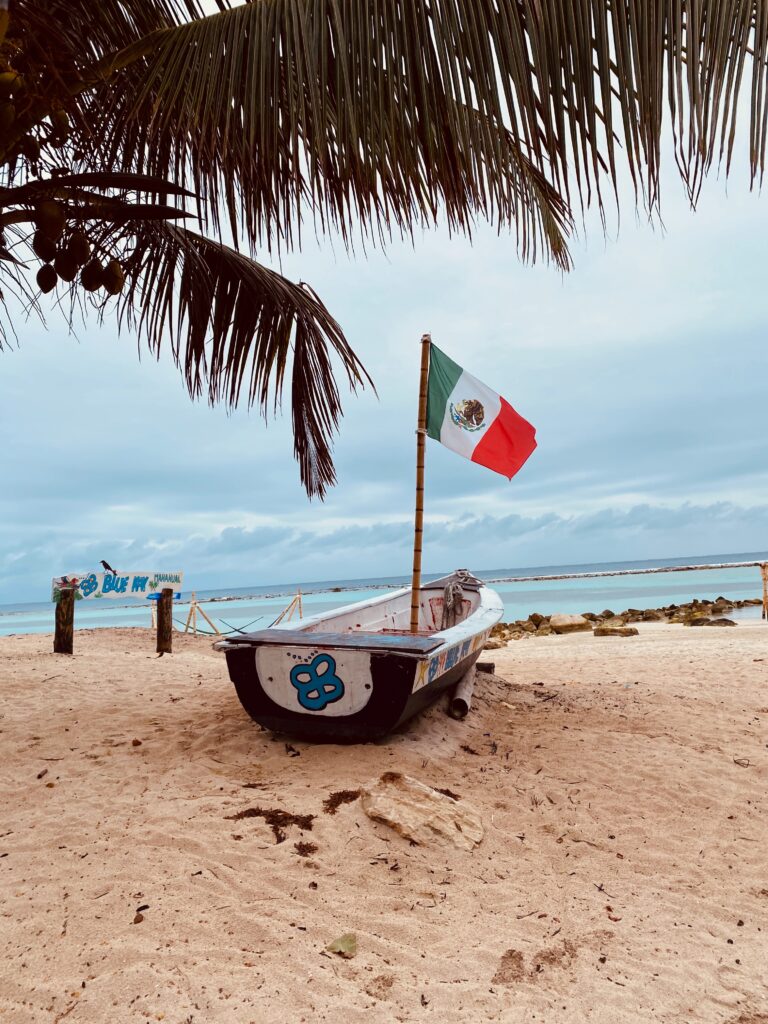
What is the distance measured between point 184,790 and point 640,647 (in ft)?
26.5

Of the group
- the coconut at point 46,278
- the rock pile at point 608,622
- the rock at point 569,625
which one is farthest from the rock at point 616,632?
the coconut at point 46,278

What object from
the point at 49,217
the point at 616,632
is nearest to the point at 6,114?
the point at 49,217

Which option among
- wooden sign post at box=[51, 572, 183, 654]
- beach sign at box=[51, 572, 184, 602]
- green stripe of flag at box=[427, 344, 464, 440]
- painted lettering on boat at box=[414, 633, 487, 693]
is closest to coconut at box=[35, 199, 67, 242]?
painted lettering on boat at box=[414, 633, 487, 693]

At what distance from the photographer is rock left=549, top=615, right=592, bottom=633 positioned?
13797mm

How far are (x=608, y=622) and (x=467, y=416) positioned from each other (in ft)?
38.9

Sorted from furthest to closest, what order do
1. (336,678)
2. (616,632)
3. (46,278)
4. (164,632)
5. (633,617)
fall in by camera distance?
1. (633,617)
2. (616,632)
3. (164,632)
4. (336,678)
5. (46,278)

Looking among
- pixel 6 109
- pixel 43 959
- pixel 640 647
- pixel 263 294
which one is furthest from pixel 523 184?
pixel 640 647

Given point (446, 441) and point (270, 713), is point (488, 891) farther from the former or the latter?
point (446, 441)

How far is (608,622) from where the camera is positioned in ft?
51.7

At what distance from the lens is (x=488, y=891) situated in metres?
2.77

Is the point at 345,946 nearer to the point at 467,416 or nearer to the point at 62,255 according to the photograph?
the point at 62,255

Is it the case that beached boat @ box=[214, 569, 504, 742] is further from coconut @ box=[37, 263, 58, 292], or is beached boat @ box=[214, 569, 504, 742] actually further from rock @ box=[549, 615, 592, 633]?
rock @ box=[549, 615, 592, 633]

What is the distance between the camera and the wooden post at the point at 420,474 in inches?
208

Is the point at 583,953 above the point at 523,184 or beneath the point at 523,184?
beneath
